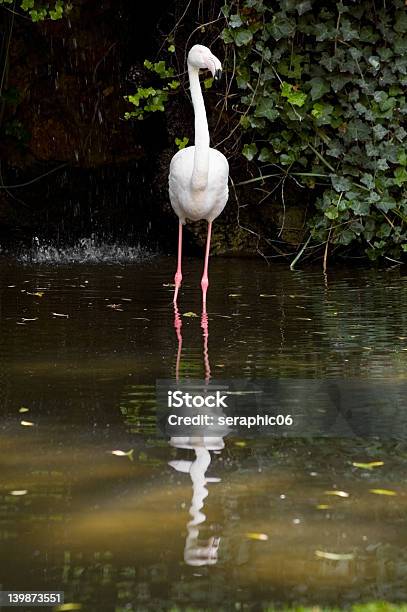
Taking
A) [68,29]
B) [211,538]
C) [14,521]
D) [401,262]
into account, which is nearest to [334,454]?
[211,538]

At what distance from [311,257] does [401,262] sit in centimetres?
80

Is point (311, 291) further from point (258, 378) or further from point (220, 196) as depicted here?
point (258, 378)

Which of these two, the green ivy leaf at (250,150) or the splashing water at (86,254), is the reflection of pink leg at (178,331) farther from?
the green ivy leaf at (250,150)

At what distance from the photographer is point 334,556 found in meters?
3.13

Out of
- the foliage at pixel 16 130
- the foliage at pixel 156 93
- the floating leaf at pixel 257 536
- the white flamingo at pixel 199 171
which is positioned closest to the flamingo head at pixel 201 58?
the white flamingo at pixel 199 171

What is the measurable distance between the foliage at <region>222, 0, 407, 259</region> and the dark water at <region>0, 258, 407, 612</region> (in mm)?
3395

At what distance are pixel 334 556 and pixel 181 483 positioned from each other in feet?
2.40

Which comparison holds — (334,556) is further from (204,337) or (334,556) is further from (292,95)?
(292,95)

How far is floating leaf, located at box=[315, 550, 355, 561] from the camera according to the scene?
10.2ft

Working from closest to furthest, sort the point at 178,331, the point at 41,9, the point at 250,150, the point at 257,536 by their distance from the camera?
1. the point at 257,536
2. the point at 178,331
3. the point at 250,150
4. the point at 41,9

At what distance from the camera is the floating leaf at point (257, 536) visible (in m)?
3.25

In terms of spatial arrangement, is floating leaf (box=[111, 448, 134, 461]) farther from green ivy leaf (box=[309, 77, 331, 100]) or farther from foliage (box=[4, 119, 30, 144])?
foliage (box=[4, 119, 30, 144])

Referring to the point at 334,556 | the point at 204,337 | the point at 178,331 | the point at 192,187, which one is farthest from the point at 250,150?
the point at 334,556

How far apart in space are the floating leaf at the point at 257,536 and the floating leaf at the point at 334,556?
0.16 m
